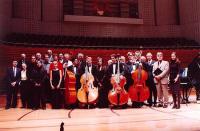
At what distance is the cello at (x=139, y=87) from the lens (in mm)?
5883

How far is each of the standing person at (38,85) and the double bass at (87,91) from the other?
3.37 feet

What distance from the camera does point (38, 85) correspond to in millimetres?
6402

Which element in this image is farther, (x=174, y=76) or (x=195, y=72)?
(x=195, y=72)

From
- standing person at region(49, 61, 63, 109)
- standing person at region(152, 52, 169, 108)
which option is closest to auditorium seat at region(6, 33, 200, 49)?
standing person at region(49, 61, 63, 109)

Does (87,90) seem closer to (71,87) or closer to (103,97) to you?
(71,87)

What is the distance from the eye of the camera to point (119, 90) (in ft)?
18.9

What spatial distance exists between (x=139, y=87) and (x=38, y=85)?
229 centimetres

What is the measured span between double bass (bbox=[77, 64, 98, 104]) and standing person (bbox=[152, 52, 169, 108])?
1.43 m

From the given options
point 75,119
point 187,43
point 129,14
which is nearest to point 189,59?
point 187,43

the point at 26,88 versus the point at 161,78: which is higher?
the point at 161,78

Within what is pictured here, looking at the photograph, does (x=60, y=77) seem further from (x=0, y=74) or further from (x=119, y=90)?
(x=0, y=74)

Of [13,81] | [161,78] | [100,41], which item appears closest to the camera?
[161,78]

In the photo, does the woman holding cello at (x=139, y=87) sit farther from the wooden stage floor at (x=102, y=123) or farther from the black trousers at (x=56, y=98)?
the black trousers at (x=56, y=98)

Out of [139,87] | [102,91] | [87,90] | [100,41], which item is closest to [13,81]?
[87,90]
